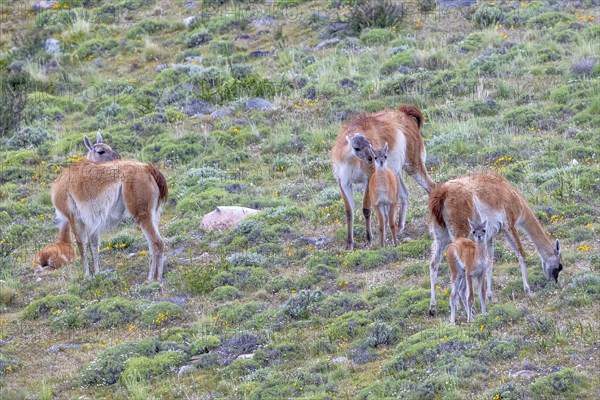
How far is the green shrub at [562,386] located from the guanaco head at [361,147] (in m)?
5.43

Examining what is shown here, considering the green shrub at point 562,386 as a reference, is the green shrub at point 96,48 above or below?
below

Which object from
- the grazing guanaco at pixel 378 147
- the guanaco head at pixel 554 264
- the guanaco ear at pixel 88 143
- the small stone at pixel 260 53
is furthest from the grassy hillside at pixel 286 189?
the guanaco ear at pixel 88 143

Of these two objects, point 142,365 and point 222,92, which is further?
point 222,92

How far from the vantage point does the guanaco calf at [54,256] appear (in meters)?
15.4

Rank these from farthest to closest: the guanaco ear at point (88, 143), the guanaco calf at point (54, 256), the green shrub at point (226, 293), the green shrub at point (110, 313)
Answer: the guanaco ear at point (88, 143) → the guanaco calf at point (54, 256) → the green shrub at point (226, 293) → the green shrub at point (110, 313)

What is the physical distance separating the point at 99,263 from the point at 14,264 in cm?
138

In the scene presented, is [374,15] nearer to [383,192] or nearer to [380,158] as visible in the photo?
[380,158]

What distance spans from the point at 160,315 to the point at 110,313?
708 mm

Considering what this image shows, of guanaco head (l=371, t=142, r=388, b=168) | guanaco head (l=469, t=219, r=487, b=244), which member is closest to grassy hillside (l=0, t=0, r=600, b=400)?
guanaco head (l=469, t=219, r=487, b=244)

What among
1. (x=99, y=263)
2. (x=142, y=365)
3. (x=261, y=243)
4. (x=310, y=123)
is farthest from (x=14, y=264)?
(x=310, y=123)

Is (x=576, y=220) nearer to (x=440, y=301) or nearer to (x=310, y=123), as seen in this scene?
(x=440, y=301)

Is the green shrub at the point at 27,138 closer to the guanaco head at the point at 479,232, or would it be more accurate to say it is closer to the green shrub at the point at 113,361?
the green shrub at the point at 113,361

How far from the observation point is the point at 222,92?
22344mm

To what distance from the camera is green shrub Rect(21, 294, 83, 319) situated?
44.8ft
